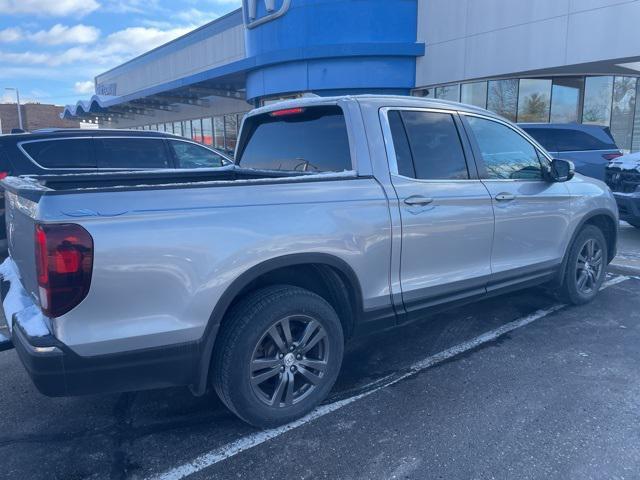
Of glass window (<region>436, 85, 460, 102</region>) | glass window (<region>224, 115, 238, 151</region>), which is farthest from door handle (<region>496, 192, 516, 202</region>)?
glass window (<region>224, 115, 238, 151</region>)

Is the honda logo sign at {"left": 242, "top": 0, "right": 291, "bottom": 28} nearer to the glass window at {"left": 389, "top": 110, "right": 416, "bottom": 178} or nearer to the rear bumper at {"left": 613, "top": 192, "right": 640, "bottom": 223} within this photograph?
the rear bumper at {"left": 613, "top": 192, "right": 640, "bottom": 223}

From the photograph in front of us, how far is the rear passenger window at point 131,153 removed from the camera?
7035 mm

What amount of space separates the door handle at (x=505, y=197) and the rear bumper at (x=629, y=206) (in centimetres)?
467

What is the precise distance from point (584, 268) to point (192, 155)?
18.2 ft

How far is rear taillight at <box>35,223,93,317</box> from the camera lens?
221 cm

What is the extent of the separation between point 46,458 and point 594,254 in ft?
16.5

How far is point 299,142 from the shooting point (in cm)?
373

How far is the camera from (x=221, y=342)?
2727 mm

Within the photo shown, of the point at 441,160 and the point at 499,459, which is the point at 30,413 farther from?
the point at 441,160

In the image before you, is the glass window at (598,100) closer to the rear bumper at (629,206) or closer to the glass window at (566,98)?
the glass window at (566,98)

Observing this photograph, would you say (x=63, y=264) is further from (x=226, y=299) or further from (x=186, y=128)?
(x=186, y=128)

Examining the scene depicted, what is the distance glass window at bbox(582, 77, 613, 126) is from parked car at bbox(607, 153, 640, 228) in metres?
8.36

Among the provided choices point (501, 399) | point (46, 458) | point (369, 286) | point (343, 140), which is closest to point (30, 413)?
point (46, 458)

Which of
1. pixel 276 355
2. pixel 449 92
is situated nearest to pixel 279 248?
pixel 276 355
